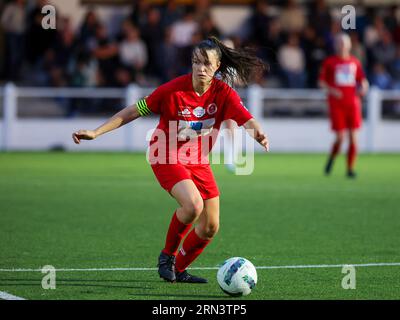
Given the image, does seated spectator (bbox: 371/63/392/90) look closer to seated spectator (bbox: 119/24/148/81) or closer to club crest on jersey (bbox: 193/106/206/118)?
seated spectator (bbox: 119/24/148/81)

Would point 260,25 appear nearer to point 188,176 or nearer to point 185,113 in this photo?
point 185,113

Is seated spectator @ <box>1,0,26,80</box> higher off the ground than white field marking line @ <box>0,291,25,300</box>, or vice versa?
seated spectator @ <box>1,0,26,80</box>

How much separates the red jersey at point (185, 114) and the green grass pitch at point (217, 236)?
0.98 meters

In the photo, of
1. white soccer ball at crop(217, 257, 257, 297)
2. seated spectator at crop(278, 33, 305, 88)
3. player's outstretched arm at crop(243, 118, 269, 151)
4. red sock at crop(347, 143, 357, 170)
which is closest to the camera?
white soccer ball at crop(217, 257, 257, 297)

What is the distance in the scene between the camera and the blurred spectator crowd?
22828mm

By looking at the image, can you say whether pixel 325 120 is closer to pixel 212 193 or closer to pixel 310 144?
pixel 310 144

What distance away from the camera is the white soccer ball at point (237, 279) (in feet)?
23.7

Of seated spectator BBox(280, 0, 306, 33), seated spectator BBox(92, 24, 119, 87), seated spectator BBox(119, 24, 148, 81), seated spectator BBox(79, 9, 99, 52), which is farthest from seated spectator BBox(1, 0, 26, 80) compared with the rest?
seated spectator BBox(280, 0, 306, 33)

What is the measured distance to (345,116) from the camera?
1761 centimetres

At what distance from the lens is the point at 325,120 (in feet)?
78.0

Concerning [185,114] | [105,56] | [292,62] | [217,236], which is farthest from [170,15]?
[185,114]

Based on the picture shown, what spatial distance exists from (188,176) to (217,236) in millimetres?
2801
